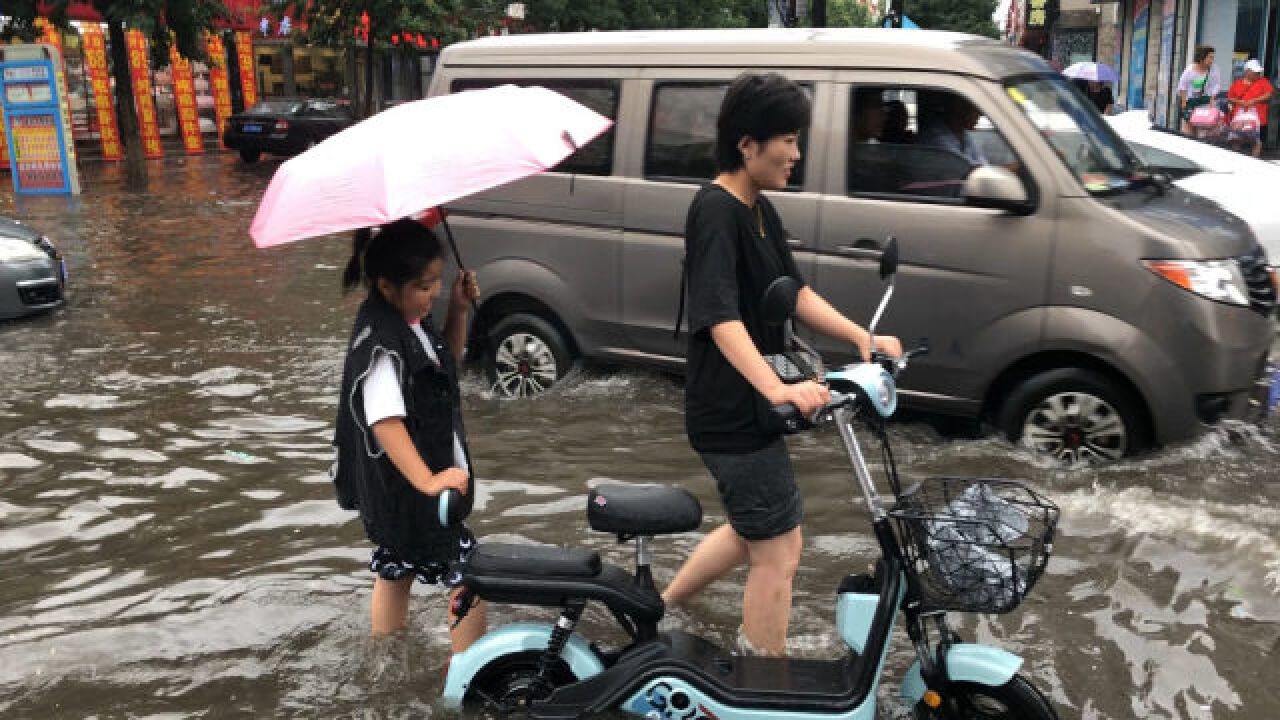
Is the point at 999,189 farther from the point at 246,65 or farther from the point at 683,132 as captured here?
the point at 246,65

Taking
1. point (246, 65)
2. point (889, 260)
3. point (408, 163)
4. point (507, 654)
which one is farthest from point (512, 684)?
point (246, 65)

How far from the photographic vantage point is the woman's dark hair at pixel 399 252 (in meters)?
3.13

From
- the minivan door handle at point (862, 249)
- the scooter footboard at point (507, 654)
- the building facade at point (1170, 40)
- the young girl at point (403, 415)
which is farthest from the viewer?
the building facade at point (1170, 40)

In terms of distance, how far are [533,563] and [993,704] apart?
4.26 feet

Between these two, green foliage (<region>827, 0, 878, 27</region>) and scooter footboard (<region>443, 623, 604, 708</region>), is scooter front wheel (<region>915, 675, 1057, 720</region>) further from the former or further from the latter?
green foliage (<region>827, 0, 878, 27</region>)

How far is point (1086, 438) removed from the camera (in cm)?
539

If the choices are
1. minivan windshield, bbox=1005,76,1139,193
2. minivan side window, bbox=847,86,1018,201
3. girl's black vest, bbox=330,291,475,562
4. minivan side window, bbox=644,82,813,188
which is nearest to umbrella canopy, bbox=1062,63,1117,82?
minivan windshield, bbox=1005,76,1139,193

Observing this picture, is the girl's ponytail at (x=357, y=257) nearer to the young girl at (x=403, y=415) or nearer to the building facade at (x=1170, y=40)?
the young girl at (x=403, y=415)

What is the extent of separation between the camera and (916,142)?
5.76 meters

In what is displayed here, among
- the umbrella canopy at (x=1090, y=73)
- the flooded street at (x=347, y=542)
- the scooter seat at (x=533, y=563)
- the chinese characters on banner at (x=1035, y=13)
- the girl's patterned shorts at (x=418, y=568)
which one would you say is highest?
the chinese characters on banner at (x=1035, y=13)

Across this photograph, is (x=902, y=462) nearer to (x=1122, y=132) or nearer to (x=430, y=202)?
(x=430, y=202)

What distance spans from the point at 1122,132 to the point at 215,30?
20.0 meters

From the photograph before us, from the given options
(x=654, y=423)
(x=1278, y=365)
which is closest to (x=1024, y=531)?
(x=654, y=423)

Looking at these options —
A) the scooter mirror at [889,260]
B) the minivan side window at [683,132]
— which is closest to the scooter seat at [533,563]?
the scooter mirror at [889,260]
